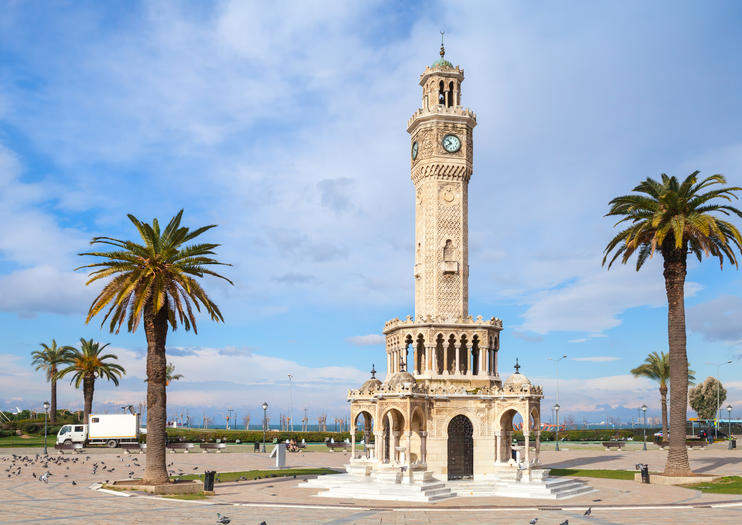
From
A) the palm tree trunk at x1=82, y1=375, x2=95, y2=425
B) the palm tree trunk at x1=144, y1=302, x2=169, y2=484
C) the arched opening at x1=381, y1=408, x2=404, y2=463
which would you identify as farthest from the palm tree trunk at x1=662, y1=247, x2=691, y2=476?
the palm tree trunk at x1=82, y1=375, x2=95, y2=425

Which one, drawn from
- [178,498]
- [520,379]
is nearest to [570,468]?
[520,379]

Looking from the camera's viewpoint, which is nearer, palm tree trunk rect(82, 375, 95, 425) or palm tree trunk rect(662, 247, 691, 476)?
palm tree trunk rect(662, 247, 691, 476)

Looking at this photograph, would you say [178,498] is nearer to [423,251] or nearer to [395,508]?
[395,508]

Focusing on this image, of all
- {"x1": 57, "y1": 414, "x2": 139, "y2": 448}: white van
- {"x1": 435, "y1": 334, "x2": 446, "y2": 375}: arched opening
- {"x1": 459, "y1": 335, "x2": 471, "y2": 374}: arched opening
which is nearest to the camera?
{"x1": 435, "y1": 334, "x2": 446, "y2": 375}: arched opening

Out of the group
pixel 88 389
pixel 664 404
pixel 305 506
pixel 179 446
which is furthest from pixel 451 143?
pixel 88 389

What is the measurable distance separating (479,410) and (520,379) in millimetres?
3024

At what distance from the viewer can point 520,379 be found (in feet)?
135

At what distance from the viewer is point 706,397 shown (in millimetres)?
112750

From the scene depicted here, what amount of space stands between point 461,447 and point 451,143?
19.6m

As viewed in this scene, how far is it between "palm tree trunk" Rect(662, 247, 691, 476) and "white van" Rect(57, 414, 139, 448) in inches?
2035

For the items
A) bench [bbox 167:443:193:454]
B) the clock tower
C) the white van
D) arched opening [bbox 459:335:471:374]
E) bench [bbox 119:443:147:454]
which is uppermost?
the clock tower

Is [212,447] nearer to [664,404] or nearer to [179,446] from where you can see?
[179,446]

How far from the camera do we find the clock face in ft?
153

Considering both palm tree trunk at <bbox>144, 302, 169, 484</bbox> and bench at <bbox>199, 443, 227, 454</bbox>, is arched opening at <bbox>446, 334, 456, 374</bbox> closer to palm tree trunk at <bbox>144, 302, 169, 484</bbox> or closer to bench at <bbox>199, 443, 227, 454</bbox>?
palm tree trunk at <bbox>144, 302, 169, 484</bbox>
